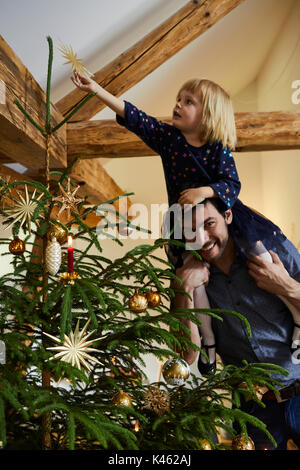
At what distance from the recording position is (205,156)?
1308 mm

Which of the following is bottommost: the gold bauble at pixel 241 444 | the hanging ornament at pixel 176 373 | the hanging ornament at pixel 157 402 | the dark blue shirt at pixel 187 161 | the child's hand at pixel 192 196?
the gold bauble at pixel 241 444

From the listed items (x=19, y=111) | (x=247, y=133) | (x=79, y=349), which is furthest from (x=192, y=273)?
(x=247, y=133)

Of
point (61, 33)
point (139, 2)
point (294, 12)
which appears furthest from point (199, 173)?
point (294, 12)

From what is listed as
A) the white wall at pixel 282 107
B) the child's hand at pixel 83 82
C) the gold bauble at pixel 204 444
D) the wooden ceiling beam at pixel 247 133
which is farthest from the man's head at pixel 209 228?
the white wall at pixel 282 107

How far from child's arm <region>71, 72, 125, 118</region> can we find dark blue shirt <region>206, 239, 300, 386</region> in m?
0.61

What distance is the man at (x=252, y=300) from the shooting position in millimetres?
1264

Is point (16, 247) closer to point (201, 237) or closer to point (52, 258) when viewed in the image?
point (52, 258)

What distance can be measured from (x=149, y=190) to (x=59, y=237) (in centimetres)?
305

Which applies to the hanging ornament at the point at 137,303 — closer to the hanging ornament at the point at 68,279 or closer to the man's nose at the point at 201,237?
the hanging ornament at the point at 68,279

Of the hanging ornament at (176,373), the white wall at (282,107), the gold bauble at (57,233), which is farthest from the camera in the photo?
the white wall at (282,107)

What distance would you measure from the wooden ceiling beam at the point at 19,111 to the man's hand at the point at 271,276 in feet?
2.80

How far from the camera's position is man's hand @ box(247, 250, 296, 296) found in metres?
1.25

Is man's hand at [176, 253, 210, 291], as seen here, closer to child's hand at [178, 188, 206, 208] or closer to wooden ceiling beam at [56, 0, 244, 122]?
child's hand at [178, 188, 206, 208]
